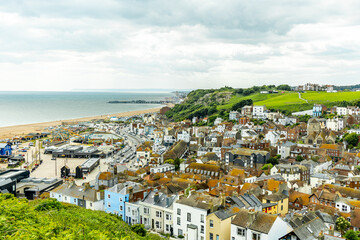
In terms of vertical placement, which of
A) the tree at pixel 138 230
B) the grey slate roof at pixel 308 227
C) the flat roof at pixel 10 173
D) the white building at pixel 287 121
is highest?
the white building at pixel 287 121

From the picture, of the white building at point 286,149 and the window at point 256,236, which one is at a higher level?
the window at point 256,236

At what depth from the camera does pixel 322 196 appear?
35219mm

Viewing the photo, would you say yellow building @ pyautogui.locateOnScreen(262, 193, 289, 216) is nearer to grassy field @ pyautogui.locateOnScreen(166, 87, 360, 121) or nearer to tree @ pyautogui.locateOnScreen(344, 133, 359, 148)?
tree @ pyautogui.locateOnScreen(344, 133, 359, 148)

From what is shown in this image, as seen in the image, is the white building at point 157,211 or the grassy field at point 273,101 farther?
the grassy field at point 273,101

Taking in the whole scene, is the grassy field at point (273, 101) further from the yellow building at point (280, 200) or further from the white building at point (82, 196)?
the white building at point (82, 196)

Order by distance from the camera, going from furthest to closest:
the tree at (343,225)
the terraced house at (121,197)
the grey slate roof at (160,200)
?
1. the terraced house at (121,197)
2. the grey slate roof at (160,200)
3. the tree at (343,225)

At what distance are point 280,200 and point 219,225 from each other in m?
11.6

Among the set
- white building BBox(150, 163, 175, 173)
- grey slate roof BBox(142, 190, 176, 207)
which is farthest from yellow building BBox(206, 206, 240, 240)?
white building BBox(150, 163, 175, 173)

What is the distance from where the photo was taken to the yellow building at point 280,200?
3331 cm

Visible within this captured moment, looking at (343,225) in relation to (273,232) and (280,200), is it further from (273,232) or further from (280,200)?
(273,232)

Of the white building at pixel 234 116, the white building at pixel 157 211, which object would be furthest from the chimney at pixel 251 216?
the white building at pixel 234 116

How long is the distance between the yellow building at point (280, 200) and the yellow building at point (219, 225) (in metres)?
8.93

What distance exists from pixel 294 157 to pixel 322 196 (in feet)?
86.2

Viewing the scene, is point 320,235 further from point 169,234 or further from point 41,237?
point 41,237
